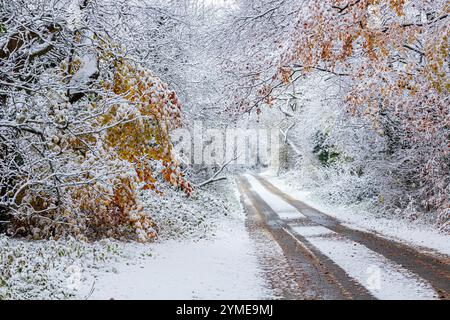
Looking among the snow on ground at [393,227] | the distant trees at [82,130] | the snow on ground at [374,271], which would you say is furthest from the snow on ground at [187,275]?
the snow on ground at [393,227]

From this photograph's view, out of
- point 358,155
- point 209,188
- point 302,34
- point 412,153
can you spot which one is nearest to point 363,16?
point 302,34

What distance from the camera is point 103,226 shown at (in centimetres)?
1152

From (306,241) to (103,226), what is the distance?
6147 millimetres

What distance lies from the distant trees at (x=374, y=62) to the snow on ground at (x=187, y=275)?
12.6 ft

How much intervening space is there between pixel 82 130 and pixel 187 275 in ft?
12.9

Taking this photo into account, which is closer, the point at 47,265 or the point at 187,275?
the point at 47,265

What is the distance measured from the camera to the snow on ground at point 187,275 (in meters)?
7.29

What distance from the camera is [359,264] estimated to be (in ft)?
33.2

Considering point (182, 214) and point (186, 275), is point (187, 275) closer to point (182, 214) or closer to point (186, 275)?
point (186, 275)

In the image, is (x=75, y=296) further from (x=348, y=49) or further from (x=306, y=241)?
(x=306, y=241)

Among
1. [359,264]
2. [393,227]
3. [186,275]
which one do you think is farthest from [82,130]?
[393,227]

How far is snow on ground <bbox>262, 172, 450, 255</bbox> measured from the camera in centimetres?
1292

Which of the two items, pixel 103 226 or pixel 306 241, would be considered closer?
pixel 103 226

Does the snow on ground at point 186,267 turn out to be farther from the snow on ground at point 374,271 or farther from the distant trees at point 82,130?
the snow on ground at point 374,271
